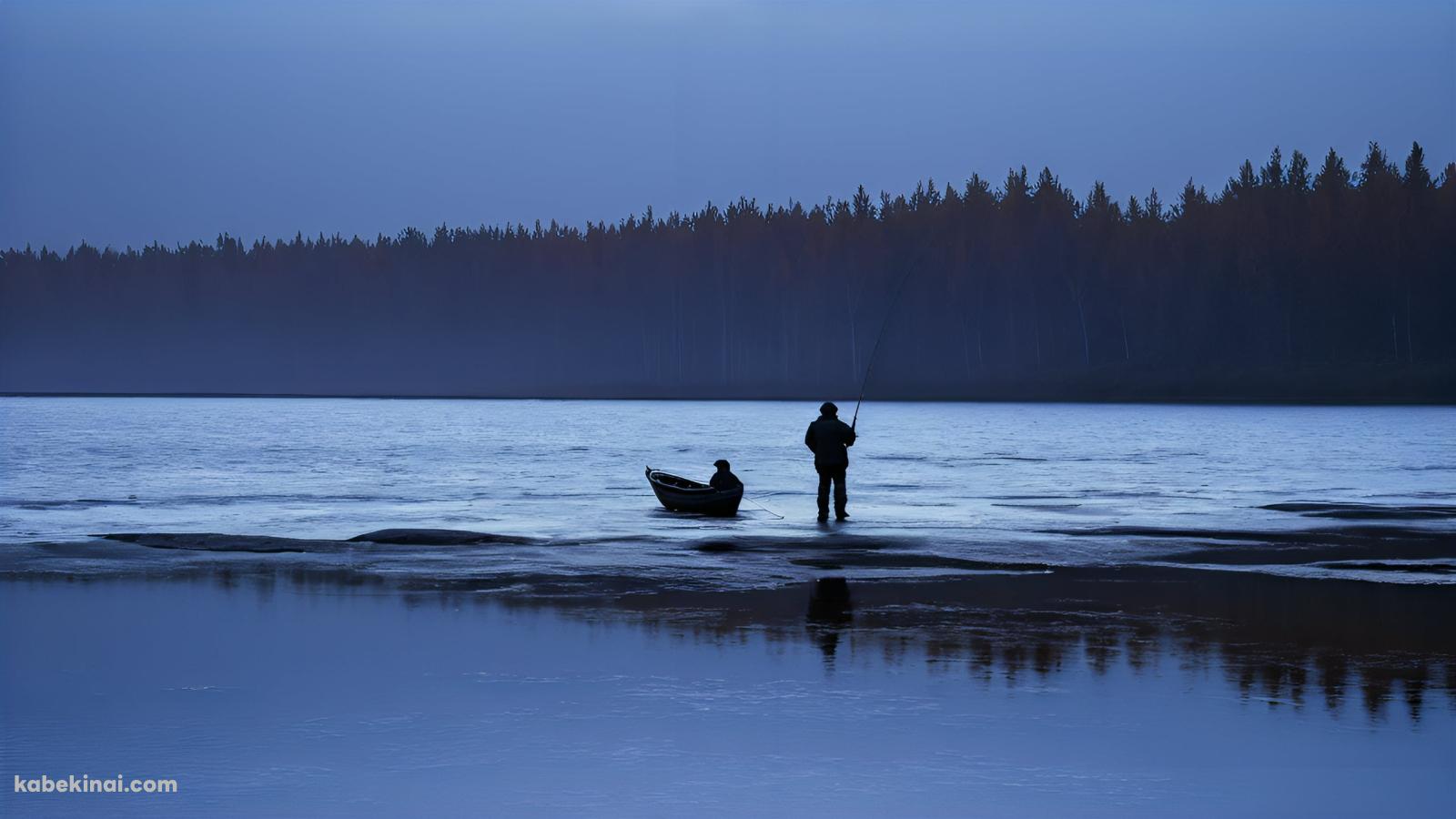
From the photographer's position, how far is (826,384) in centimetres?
15850

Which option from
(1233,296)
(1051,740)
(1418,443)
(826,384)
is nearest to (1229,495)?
(1051,740)

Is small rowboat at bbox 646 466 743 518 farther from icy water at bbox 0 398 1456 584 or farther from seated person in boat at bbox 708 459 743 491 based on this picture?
icy water at bbox 0 398 1456 584

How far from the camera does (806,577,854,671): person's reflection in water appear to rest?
12984 mm

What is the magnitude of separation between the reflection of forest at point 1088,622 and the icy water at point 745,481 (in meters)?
1.63

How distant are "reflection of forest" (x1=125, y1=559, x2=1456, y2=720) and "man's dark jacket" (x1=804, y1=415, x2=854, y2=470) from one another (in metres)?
6.72

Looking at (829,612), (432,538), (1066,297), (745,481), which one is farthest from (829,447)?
(1066,297)

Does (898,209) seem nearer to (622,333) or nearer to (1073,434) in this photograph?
(622,333)

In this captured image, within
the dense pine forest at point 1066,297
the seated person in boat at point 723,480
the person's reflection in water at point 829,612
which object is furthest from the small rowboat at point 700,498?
the dense pine forest at point 1066,297

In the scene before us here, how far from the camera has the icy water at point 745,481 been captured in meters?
23.5

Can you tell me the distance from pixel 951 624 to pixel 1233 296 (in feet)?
412

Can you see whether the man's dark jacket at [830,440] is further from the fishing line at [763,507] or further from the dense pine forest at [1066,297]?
the dense pine forest at [1066,297]

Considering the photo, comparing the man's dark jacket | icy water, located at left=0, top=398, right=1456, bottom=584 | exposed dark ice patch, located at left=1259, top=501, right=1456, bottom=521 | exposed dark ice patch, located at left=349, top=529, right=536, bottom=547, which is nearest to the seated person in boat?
icy water, located at left=0, top=398, right=1456, bottom=584

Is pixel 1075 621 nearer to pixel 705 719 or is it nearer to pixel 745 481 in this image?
pixel 705 719

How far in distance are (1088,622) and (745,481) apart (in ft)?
81.3
